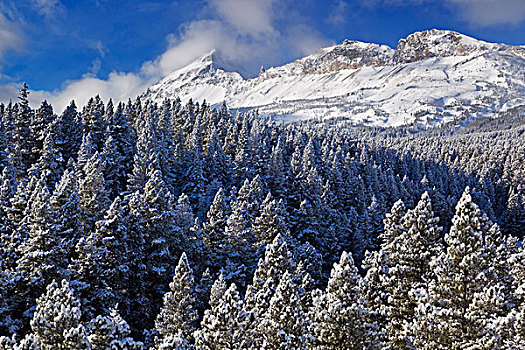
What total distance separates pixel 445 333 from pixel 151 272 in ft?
84.4

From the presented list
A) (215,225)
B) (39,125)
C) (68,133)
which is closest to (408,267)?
(215,225)

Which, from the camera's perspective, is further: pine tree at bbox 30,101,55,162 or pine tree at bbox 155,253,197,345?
pine tree at bbox 30,101,55,162

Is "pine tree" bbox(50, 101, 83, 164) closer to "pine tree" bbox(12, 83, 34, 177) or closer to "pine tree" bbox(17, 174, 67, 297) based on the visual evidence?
"pine tree" bbox(12, 83, 34, 177)

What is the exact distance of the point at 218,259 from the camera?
132 ft

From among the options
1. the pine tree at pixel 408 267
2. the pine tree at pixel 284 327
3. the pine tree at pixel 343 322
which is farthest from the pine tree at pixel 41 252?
the pine tree at pixel 408 267

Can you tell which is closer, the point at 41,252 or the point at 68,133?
the point at 41,252

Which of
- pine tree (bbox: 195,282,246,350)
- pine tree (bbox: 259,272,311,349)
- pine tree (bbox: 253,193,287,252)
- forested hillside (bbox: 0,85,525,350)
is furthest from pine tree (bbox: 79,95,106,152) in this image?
pine tree (bbox: 259,272,311,349)

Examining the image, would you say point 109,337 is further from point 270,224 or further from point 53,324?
point 270,224

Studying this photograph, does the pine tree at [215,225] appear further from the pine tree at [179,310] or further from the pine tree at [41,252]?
the pine tree at [41,252]

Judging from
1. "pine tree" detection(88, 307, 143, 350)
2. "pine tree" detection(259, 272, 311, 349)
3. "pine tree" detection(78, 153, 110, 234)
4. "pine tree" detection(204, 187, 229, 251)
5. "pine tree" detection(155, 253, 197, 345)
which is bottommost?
"pine tree" detection(155, 253, 197, 345)

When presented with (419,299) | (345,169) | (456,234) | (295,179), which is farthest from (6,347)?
(345,169)

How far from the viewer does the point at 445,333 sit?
51.6 feet

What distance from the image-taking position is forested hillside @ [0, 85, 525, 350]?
16.3 meters

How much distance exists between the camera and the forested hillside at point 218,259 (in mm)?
16328
